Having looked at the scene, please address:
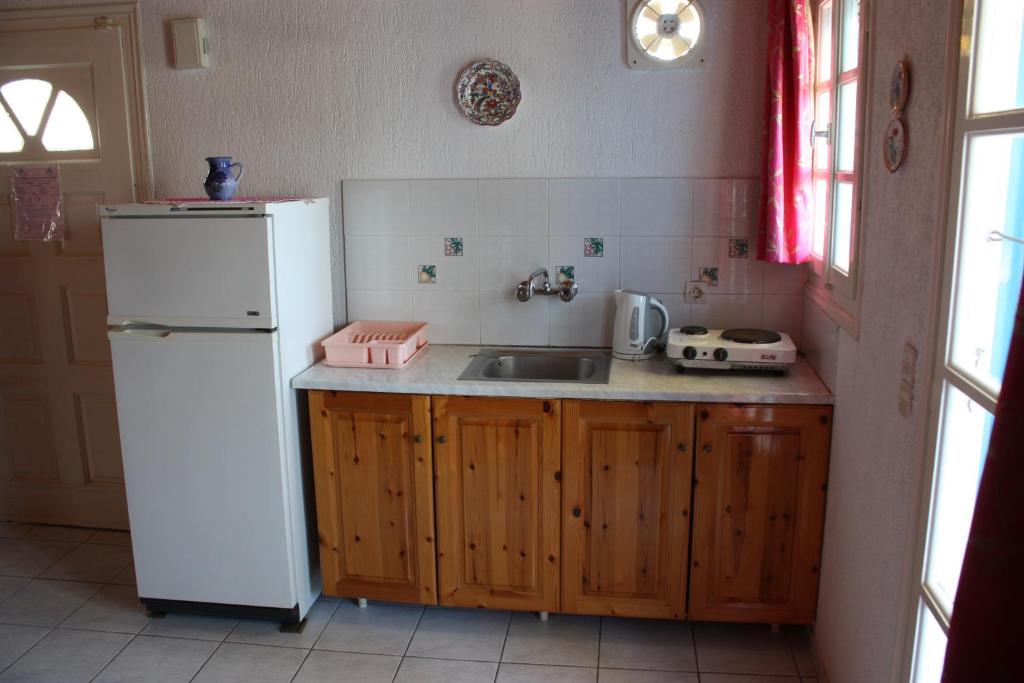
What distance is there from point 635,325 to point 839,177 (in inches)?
32.5

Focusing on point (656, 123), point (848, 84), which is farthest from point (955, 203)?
point (656, 123)

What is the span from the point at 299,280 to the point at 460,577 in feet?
3.78

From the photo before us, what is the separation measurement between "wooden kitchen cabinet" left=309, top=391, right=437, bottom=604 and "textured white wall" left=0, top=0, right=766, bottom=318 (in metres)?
0.66

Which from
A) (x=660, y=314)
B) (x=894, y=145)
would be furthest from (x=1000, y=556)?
(x=660, y=314)

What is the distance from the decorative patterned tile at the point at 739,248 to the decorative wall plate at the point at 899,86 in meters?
1.15

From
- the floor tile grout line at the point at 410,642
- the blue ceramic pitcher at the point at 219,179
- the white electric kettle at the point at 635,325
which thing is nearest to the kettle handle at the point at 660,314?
the white electric kettle at the point at 635,325

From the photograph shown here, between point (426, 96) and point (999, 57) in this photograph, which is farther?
point (426, 96)

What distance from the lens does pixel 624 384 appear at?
108 inches

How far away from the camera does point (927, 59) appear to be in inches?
68.5

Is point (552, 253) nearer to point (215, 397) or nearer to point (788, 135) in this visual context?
point (788, 135)

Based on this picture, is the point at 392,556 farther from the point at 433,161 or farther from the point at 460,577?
the point at 433,161

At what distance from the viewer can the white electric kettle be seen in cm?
301

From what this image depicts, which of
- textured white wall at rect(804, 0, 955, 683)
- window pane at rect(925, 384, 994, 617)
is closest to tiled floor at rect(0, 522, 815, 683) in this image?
textured white wall at rect(804, 0, 955, 683)

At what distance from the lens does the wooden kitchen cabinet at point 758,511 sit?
8.70 feet
